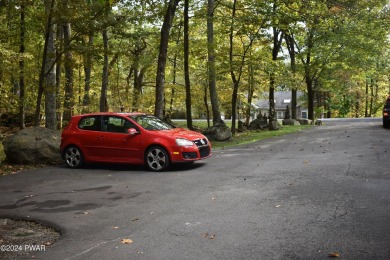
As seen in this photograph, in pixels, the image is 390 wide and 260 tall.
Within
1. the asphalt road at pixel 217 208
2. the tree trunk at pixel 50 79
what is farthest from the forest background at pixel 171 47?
the asphalt road at pixel 217 208

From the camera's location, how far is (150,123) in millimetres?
11203

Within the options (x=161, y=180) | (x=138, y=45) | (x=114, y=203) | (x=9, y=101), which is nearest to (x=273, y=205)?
(x=114, y=203)

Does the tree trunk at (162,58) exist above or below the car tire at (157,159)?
above

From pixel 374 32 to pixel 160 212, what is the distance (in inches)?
1007

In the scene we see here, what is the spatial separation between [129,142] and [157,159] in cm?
99

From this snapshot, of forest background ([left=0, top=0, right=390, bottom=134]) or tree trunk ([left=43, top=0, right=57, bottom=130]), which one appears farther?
tree trunk ([left=43, top=0, right=57, bottom=130])

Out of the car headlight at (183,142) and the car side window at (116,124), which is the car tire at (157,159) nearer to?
the car headlight at (183,142)

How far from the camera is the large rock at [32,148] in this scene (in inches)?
481

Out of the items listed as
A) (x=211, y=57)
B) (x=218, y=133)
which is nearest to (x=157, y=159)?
(x=218, y=133)

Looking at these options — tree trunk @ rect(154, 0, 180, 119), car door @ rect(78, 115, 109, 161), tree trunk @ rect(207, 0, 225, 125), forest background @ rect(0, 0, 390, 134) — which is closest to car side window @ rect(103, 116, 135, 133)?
car door @ rect(78, 115, 109, 161)

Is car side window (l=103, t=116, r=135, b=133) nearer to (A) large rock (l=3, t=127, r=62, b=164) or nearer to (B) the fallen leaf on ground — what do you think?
(A) large rock (l=3, t=127, r=62, b=164)

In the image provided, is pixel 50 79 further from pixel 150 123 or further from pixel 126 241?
pixel 126 241

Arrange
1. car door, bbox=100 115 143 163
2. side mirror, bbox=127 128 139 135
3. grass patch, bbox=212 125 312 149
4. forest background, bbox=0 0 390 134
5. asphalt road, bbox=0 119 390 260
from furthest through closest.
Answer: grass patch, bbox=212 125 312 149
forest background, bbox=0 0 390 134
car door, bbox=100 115 143 163
side mirror, bbox=127 128 139 135
asphalt road, bbox=0 119 390 260

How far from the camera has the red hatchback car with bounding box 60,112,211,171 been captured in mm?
10352
